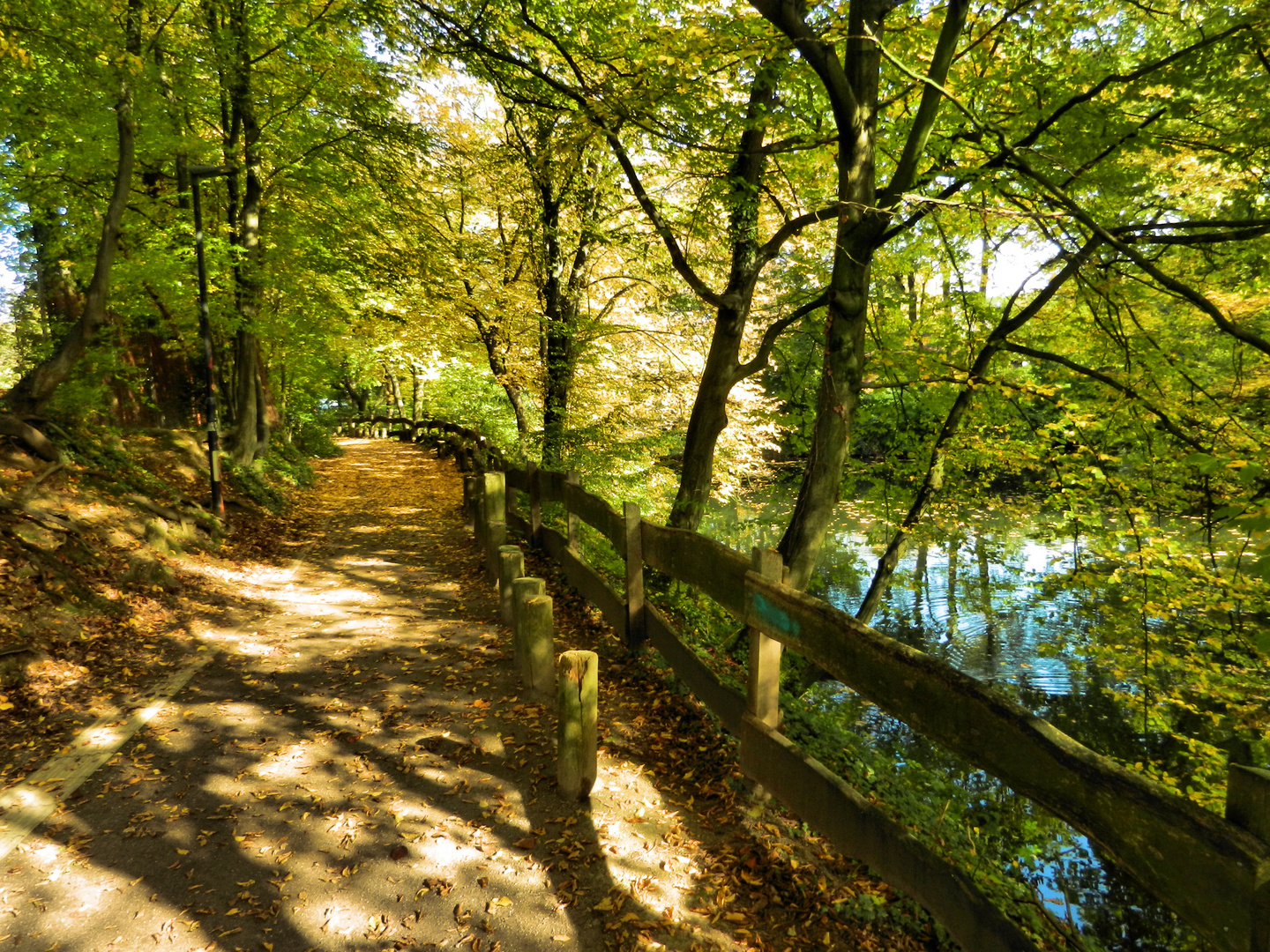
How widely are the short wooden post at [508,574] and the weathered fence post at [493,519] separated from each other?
1.21 meters

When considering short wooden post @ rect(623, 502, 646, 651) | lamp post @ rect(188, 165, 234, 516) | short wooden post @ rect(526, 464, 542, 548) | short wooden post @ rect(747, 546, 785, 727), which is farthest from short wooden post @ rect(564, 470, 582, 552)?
lamp post @ rect(188, 165, 234, 516)

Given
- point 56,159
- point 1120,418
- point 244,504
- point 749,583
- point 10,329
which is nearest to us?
point 749,583

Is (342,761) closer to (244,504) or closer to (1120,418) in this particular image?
(1120,418)

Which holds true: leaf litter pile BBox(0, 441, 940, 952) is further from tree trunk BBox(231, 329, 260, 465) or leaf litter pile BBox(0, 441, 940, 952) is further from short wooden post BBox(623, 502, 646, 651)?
tree trunk BBox(231, 329, 260, 465)

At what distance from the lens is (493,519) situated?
7.97m

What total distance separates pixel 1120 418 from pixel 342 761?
817 centimetres

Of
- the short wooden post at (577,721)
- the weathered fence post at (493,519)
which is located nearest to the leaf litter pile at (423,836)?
the short wooden post at (577,721)

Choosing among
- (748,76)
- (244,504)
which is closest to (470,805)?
(748,76)

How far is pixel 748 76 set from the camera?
7.82 metres

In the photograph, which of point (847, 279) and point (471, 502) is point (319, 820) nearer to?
point (847, 279)

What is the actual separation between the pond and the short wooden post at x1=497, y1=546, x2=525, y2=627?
4.27 metres

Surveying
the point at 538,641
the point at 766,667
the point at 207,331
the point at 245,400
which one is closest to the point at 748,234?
the point at 538,641

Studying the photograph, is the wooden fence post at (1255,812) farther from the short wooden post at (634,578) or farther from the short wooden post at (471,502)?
the short wooden post at (471,502)

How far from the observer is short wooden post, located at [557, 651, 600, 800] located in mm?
3537
